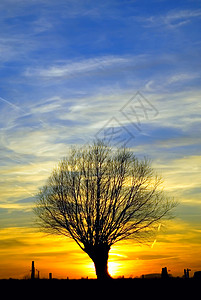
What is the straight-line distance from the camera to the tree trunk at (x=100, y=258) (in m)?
35.4

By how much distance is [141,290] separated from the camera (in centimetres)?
1748

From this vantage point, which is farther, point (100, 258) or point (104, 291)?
point (100, 258)

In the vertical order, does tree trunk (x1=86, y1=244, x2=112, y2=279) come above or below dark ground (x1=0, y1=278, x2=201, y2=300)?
above

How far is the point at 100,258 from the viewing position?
35875 millimetres

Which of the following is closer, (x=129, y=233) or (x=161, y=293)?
(x=161, y=293)

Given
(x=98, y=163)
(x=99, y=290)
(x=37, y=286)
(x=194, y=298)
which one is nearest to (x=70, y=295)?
(x=99, y=290)

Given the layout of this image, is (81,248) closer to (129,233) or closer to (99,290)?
(129,233)

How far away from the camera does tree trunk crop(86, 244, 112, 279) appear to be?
116 feet

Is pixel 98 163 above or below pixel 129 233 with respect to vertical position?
above

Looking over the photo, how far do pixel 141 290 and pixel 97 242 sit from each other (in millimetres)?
18903

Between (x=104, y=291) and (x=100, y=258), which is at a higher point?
(x=100, y=258)

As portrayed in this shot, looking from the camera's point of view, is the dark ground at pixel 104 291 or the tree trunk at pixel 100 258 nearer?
the dark ground at pixel 104 291

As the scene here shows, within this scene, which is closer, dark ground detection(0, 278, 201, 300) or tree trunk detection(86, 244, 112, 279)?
dark ground detection(0, 278, 201, 300)

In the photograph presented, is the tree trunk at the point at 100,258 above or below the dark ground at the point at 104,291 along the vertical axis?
above
